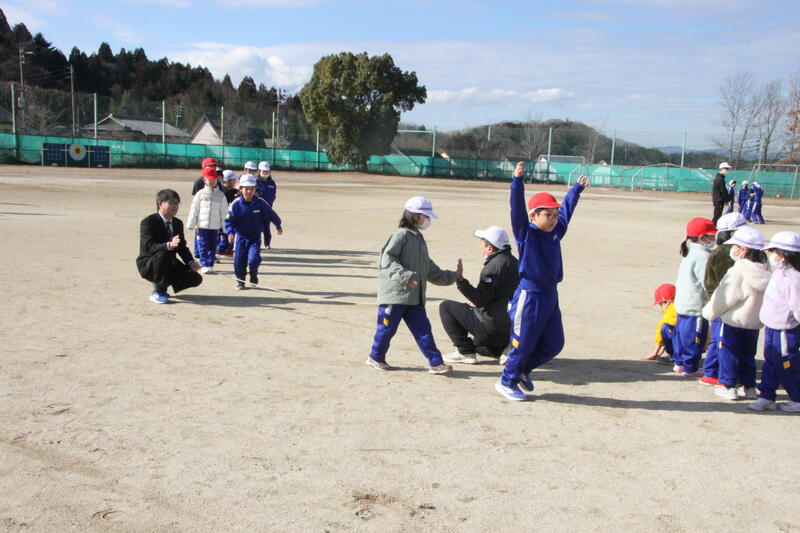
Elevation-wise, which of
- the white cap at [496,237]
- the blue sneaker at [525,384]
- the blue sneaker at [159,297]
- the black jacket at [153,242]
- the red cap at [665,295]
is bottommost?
the blue sneaker at [525,384]

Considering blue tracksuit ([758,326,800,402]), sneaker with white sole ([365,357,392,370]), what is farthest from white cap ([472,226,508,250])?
blue tracksuit ([758,326,800,402])

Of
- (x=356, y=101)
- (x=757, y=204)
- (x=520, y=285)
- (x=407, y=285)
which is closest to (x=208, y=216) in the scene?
(x=407, y=285)

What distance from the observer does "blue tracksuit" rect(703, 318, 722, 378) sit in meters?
5.85

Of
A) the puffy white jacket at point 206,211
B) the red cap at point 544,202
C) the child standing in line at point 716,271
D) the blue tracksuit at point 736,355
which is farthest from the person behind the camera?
the puffy white jacket at point 206,211

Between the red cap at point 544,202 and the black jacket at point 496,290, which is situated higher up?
the red cap at point 544,202

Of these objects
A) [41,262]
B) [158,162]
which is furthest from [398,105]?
[41,262]

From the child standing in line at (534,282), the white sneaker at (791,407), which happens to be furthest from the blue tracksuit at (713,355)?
the child standing in line at (534,282)

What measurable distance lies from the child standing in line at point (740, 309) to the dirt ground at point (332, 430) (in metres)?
0.27

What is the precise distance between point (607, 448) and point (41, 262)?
31.1 feet

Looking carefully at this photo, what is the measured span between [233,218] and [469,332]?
Answer: 172 inches

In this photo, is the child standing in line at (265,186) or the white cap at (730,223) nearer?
the white cap at (730,223)

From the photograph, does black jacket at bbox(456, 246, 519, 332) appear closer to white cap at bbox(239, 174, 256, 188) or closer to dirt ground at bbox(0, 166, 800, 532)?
dirt ground at bbox(0, 166, 800, 532)

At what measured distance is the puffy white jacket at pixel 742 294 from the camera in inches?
212

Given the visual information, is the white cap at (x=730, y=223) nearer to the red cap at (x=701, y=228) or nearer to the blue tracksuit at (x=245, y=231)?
the red cap at (x=701, y=228)
